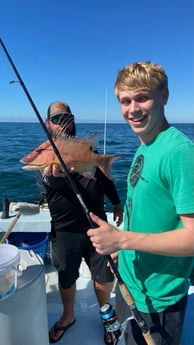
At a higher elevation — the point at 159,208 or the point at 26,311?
the point at 159,208

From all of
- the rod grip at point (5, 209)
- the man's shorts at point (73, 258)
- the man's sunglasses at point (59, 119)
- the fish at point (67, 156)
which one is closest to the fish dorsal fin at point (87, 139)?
the fish at point (67, 156)

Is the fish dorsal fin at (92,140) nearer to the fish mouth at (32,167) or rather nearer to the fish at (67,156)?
the fish at (67,156)

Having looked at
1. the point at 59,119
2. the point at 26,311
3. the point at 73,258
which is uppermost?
the point at 59,119

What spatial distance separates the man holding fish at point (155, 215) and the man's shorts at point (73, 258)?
2.98 ft

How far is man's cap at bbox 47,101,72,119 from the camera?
2498 millimetres

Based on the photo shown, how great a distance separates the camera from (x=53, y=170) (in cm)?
195

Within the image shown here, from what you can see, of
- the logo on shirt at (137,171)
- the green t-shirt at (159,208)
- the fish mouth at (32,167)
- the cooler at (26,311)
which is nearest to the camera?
the green t-shirt at (159,208)

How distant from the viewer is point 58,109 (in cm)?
252

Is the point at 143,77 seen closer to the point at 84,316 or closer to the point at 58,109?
the point at 58,109

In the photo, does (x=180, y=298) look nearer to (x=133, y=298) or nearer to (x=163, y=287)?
(x=163, y=287)

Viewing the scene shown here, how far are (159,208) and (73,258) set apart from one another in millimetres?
1345

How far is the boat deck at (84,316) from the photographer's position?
7.74ft

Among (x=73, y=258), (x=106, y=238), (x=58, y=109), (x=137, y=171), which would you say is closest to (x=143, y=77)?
(x=137, y=171)

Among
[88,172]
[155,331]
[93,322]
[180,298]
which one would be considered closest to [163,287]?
[180,298]
